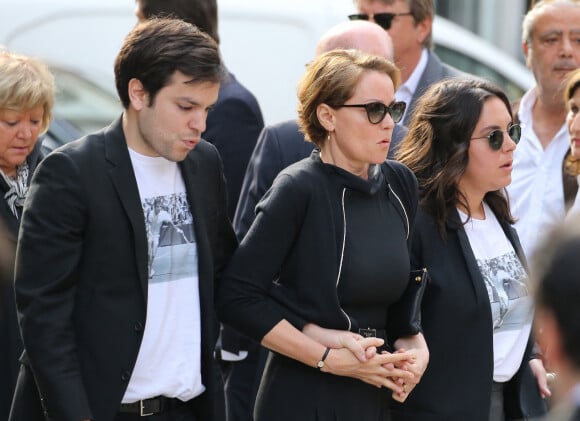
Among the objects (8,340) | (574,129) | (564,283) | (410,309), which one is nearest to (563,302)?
(564,283)

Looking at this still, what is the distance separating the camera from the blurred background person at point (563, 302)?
7.66ft

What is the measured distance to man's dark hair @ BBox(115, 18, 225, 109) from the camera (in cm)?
392

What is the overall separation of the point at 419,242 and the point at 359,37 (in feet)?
3.64

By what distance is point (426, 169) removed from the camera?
460 cm

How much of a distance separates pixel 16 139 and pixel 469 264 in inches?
66.2

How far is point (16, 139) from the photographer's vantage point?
473 centimetres

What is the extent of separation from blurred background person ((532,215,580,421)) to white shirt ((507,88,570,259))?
3.12m

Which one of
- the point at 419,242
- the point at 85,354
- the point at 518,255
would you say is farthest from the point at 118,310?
the point at 518,255

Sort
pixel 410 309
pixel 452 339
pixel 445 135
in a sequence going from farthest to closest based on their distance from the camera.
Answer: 1. pixel 445 135
2. pixel 452 339
3. pixel 410 309

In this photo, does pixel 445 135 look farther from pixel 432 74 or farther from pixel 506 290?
pixel 432 74

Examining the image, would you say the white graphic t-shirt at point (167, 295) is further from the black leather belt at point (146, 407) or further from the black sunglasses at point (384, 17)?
the black sunglasses at point (384, 17)

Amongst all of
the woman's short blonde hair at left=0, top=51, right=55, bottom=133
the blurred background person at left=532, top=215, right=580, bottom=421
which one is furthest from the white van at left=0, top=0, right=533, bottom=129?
the blurred background person at left=532, top=215, right=580, bottom=421

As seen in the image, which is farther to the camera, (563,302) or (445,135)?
(445,135)

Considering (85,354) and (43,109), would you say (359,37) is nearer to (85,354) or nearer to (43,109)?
(43,109)
